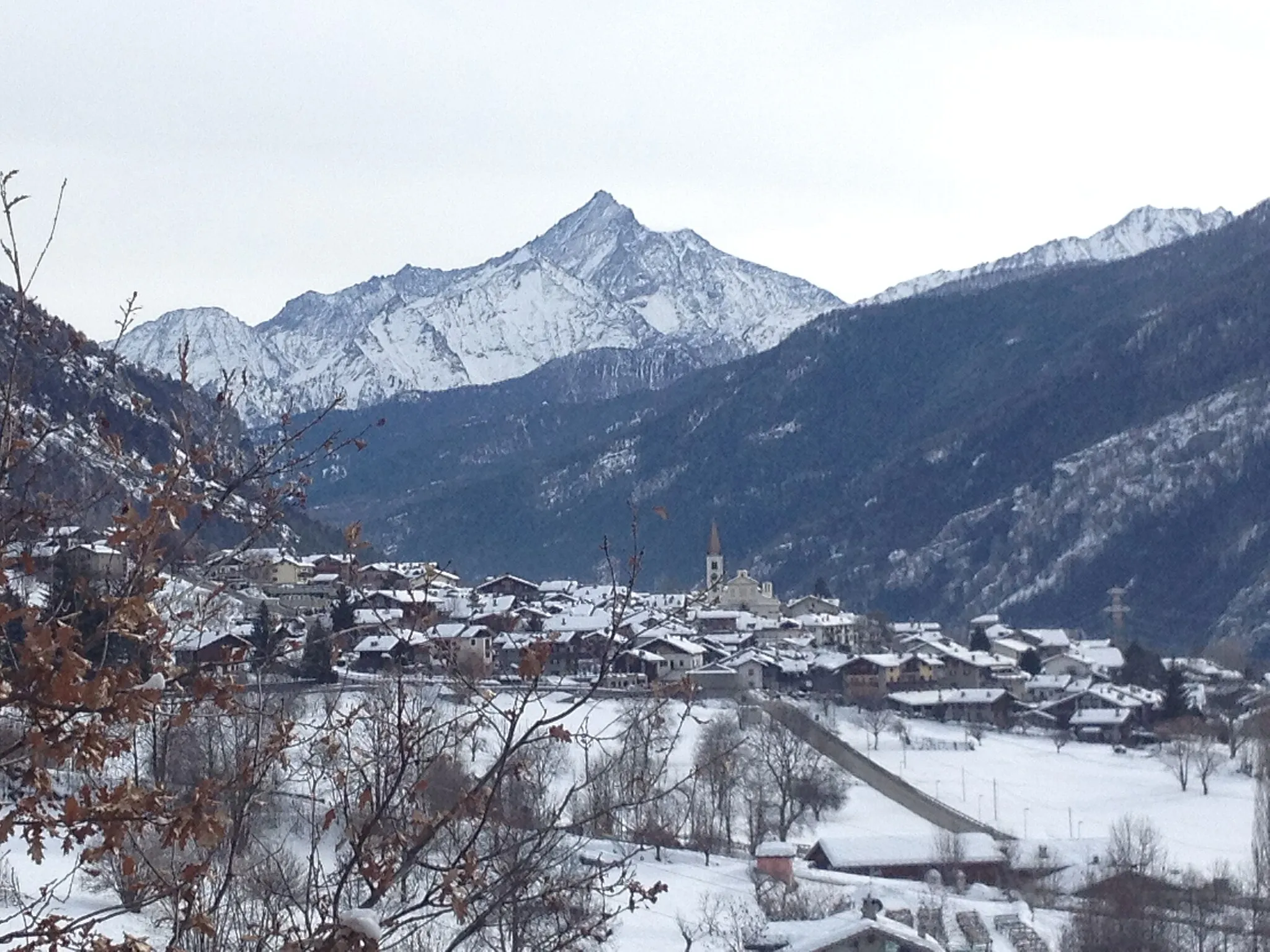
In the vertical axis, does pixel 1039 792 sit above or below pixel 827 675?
below

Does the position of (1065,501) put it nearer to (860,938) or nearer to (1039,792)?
(1039,792)

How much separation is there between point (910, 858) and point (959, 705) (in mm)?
26885

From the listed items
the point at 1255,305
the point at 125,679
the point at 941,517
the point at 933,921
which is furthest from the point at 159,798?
the point at 1255,305

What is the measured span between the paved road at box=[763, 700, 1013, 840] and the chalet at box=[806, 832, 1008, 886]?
2.27m

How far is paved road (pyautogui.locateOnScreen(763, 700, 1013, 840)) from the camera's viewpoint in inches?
1543

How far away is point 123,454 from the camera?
4488mm

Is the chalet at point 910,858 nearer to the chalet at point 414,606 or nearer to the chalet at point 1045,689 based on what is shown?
the chalet at point 414,606

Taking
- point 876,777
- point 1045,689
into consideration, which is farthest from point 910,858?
point 1045,689

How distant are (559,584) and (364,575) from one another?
309 feet

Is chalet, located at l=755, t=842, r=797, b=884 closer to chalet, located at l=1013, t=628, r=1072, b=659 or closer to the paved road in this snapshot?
the paved road

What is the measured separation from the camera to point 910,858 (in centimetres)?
3462

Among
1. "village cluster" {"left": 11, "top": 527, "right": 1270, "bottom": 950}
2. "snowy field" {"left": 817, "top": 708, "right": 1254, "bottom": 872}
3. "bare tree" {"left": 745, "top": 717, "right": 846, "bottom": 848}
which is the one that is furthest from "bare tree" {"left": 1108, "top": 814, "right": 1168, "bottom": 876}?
"bare tree" {"left": 745, "top": 717, "right": 846, "bottom": 848}

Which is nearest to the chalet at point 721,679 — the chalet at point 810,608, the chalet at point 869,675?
the chalet at point 869,675

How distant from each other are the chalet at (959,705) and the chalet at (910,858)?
24302 millimetres
